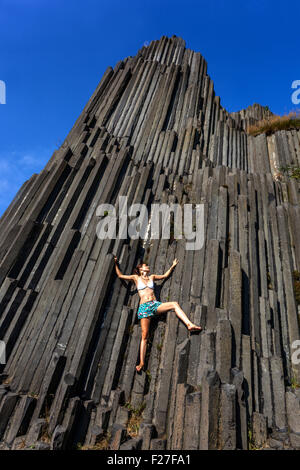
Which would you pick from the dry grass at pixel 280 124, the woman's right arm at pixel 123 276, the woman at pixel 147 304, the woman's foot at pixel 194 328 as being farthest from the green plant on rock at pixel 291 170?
the woman's foot at pixel 194 328

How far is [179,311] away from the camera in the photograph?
5.22m

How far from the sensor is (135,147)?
35.4 ft

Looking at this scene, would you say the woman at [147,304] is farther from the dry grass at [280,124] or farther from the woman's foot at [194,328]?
the dry grass at [280,124]

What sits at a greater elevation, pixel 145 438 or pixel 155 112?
pixel 155 112

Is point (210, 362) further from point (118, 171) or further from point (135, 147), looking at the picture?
point (135, 147)

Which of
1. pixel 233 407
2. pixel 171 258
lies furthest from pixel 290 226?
pixel 233 407

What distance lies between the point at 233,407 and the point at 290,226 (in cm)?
550

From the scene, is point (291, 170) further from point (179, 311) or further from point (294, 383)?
point (179, 311)

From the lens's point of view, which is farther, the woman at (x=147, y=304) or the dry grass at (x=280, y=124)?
the dry grass at (x=280, y=124)

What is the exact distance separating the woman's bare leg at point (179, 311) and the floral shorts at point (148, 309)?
9cm

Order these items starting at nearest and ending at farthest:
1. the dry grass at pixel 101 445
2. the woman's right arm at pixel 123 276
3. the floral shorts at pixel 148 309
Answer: the dry grass at pixel 101 445 → the floral shorts at pixel 148 309 → the woman's right arm at pixel 123 276

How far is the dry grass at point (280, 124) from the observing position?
41.0ft

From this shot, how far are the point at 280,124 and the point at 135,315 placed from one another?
11827mm

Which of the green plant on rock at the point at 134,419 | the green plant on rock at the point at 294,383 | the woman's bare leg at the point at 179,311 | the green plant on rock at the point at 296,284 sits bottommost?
the green plant on rock at the point at 134,419
